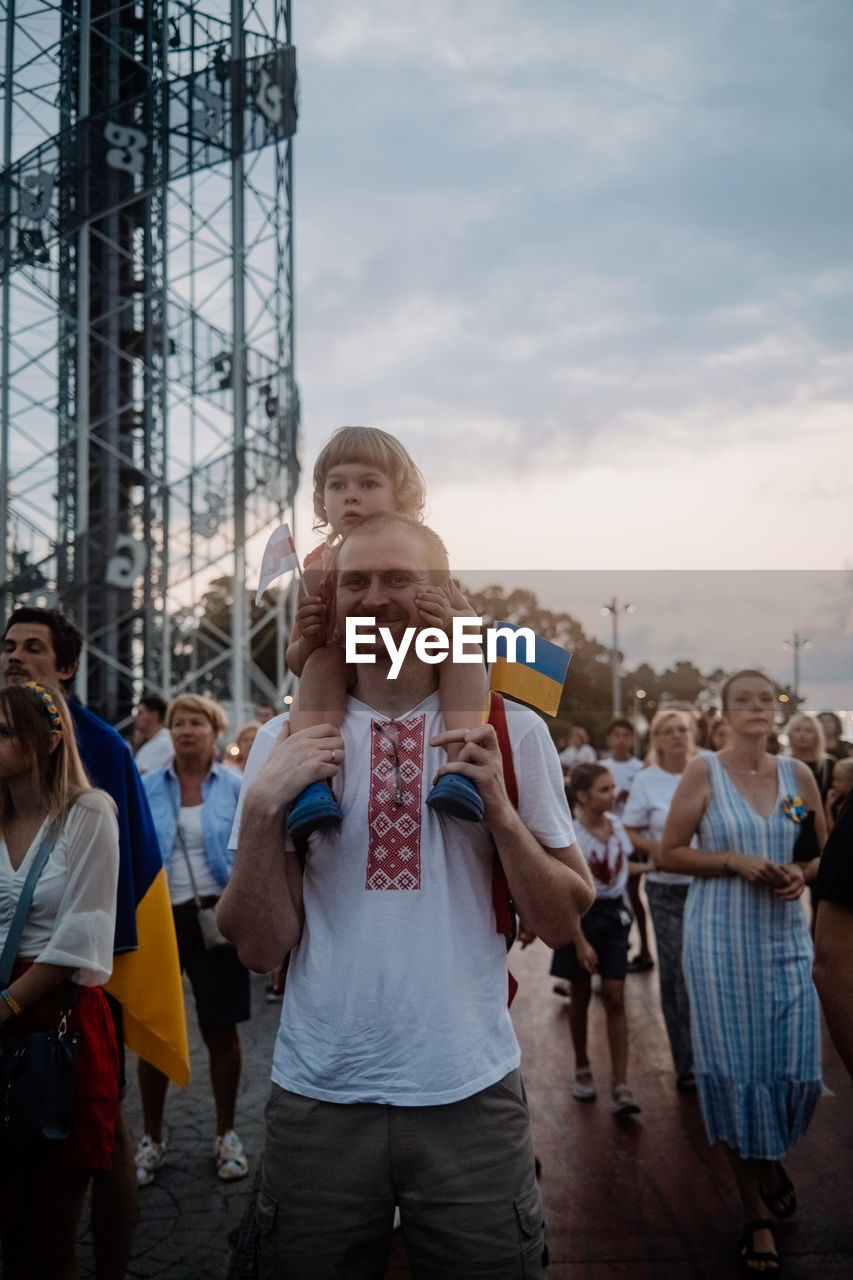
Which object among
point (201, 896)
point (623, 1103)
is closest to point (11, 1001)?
point (201, 896)

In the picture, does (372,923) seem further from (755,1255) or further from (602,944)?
(602,944)

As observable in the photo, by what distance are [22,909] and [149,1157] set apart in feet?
7.27

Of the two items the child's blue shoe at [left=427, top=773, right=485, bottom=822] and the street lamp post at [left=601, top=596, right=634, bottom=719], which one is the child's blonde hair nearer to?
the street lamp post at [left=601, top=596, right=634, bottom=719]

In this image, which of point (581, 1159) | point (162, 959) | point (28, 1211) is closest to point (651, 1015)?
point (581, 1159)

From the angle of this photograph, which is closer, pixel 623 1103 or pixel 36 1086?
pixel 36 1086

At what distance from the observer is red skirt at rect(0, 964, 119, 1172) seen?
2506mm

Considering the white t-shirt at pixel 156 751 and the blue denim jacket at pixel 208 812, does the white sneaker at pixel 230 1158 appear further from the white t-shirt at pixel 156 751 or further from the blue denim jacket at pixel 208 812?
the white t-shirt at pixel 156 751

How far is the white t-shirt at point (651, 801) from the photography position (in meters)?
5.98

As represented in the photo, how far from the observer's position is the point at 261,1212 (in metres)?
1.76

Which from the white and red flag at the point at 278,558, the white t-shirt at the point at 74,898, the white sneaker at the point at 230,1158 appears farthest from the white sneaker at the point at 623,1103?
the white and red flag at the point at 278,558

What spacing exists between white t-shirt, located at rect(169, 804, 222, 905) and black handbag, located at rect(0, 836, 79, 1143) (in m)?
1.95

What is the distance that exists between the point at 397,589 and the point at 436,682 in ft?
0.82

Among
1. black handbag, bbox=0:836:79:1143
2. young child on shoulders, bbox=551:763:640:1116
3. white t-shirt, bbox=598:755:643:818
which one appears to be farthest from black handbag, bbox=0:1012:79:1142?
white t-shirt, bbox=598:755:643:818

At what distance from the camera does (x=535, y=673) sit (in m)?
1.86
